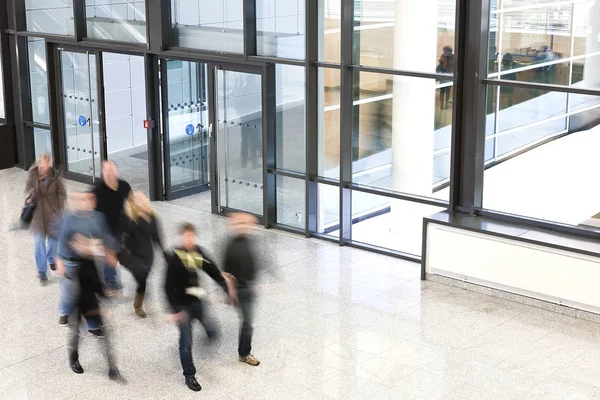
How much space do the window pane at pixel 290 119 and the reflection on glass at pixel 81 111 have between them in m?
3.64

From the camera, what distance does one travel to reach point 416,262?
1083 centimetres

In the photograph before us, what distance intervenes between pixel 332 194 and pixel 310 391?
14.2ft

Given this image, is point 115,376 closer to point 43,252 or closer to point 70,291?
point 70,291

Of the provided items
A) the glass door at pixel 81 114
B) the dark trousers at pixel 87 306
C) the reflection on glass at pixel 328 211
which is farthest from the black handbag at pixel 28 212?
the glass door at pixel 81 114

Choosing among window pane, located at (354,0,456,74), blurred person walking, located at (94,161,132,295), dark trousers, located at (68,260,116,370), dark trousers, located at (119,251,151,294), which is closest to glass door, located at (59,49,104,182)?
window pane, located at (354,0,456,74)

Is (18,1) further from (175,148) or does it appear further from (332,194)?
(332,194)

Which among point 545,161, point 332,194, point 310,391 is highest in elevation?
point 545,161

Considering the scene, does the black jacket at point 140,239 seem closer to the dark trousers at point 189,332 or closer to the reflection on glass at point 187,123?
the dark trousers at point 189,332

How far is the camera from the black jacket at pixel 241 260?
762 centimetres

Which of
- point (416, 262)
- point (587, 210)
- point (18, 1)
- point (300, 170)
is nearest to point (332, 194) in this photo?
point (300, 170)

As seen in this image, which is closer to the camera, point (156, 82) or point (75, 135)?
point (156, 82)

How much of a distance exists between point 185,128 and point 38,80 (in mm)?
3156

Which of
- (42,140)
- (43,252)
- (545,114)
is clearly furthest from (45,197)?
(42,140)

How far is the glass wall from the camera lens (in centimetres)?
920
